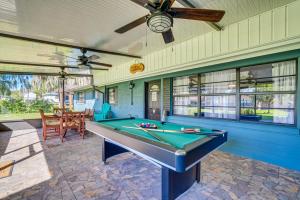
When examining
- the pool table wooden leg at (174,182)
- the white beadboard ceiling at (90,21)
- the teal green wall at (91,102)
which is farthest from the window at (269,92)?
the teal green wall at (91,102)

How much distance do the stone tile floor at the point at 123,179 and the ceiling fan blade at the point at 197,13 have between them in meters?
2.42

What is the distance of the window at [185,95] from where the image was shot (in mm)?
4465

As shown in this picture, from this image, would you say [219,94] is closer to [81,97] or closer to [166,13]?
[166,13]

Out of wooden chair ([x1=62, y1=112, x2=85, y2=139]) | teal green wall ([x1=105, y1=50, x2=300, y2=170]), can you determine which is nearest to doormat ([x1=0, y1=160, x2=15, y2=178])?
wooden chair ([x1=62, y1=112, x2=85, y2=139])

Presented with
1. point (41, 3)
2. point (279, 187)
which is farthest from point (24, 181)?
point (279, 187)

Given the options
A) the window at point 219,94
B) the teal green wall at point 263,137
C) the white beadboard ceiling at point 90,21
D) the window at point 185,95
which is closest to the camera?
the white beadboard ceiling at point 90,21

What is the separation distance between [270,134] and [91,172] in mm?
3557

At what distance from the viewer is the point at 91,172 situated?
2.63 meters

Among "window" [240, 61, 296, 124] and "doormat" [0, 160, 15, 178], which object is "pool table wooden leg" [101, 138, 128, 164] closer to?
"doormat" [0, 160, 15, 178]

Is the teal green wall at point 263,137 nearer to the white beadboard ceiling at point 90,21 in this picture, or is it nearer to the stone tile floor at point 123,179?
the stone tile floor at point 123,179

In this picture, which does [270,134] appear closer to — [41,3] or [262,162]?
[262,162]

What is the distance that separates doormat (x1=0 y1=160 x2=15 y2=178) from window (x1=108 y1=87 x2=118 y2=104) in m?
5.21

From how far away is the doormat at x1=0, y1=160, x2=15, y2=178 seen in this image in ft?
8.36

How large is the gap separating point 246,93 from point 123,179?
3199mm
